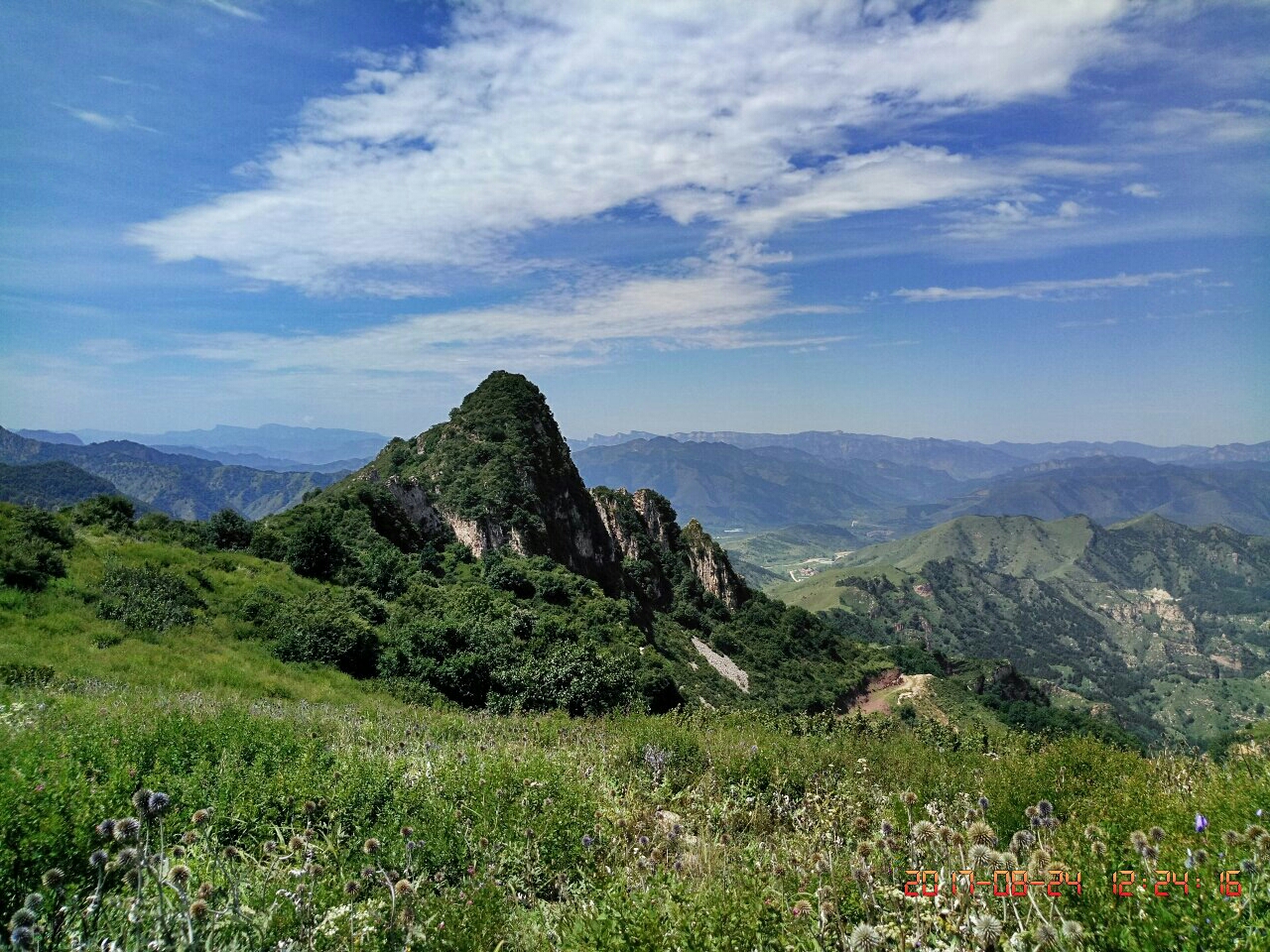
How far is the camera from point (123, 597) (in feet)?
61.0

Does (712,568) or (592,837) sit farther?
(712,568)

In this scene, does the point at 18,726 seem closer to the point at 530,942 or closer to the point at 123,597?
the point at 530,942

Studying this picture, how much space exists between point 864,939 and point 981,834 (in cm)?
169

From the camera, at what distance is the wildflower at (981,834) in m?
3.99

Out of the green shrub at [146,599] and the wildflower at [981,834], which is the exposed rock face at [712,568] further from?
the wildflower at [981,834]

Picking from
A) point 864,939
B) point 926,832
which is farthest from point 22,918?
point 926,832

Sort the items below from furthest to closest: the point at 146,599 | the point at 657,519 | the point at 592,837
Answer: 1. the point at 657,519
2. the point at 146,599
3. the point at 592,837

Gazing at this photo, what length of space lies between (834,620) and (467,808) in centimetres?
20421
